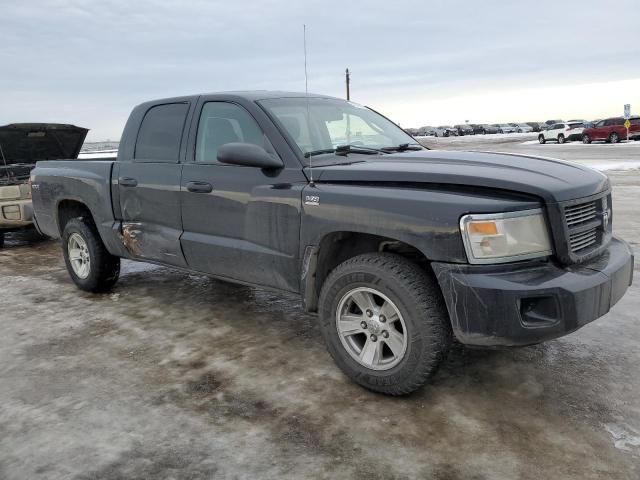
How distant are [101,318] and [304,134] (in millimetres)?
2419

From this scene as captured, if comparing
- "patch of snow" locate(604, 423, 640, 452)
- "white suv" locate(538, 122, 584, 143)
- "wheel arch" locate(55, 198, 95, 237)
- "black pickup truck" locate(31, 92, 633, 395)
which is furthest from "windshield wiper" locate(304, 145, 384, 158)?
"white suv" locate(538, 122, 584, 143)

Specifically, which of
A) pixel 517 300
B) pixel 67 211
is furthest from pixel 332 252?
pixel 67 211

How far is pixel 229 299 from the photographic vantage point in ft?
17.3

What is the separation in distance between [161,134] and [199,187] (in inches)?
34.1

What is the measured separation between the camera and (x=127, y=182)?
193 inches

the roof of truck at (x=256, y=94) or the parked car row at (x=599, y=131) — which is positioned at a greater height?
the roof of truck at (x=256, y=94)

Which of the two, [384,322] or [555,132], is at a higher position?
[555,132]

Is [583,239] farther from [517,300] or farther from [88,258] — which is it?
[88,258]

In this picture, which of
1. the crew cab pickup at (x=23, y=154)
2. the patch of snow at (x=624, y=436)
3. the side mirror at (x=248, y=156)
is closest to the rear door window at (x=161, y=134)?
the side mirror at (x=248, y=156)

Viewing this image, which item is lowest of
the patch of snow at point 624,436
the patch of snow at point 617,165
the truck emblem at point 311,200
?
the patch of snow at point 624,436

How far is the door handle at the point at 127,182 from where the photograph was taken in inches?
190

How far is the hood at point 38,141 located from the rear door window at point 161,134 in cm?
420

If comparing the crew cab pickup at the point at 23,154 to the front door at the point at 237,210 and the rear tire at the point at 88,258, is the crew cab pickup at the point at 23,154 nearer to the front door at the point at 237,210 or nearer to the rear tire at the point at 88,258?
the rear tire at the point at 88,258

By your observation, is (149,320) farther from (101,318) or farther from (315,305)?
(315,305)
